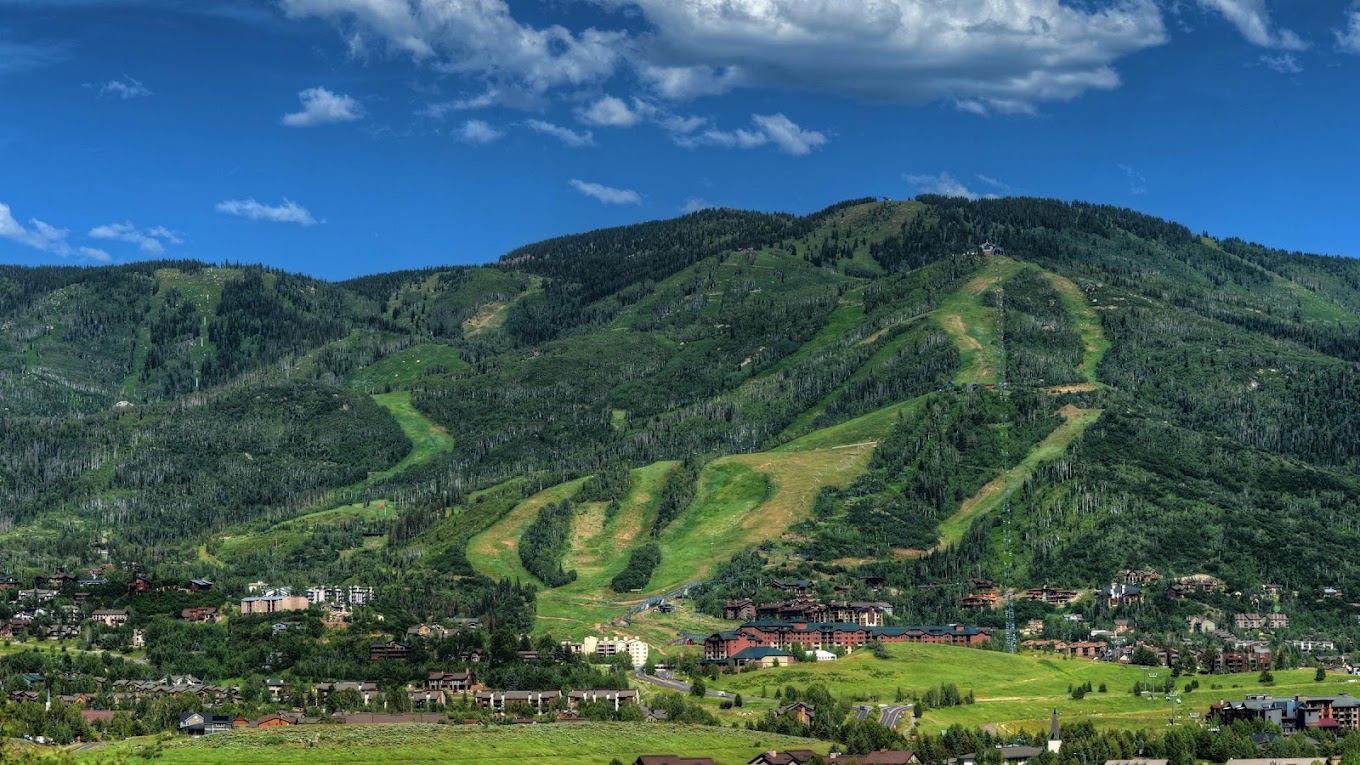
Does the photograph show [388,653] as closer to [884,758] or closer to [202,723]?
[202,723]

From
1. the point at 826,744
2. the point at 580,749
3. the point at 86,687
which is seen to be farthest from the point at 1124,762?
the point at 86,687

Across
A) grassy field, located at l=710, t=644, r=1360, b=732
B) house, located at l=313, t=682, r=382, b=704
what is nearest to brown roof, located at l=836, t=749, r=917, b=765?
grassy field, located at l=710, t=644, r=1360, b=732

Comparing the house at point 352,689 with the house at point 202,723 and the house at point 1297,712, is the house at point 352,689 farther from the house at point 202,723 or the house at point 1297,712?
the house at point 1297,712

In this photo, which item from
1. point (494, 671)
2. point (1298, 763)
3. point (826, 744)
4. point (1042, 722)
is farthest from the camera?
point (494, 671)

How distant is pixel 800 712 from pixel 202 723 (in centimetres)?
5169

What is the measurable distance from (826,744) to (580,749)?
21.0m

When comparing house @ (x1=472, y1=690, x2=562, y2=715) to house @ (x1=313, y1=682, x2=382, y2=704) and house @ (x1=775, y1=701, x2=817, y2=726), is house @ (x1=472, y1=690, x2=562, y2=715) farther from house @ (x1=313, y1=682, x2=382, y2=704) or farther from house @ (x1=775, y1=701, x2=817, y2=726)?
house @ (x1=775, y1=701, x2=817, y2=726)

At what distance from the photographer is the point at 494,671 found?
191125 millimetres

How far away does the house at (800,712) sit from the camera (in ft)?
541

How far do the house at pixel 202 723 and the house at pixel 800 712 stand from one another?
4758 centimetres

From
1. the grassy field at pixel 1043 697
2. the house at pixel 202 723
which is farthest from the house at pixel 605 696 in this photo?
the house at pixel 202 723

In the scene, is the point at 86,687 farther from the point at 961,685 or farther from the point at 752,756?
the point at 961,685

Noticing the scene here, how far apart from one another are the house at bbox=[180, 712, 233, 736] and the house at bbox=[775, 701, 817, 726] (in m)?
47.6

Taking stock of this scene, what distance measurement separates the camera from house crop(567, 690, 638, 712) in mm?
174000
